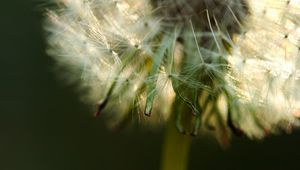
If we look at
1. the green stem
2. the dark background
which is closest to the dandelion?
the green stem

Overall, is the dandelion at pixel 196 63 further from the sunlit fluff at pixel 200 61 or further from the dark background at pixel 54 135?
the dark background at pixel 54 135

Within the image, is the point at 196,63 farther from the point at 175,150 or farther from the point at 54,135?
the point at 54,135

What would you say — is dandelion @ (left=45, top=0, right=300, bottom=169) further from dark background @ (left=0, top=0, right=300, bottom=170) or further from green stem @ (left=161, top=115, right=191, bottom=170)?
dark background @ (left=0, top=0, right=300, bottom=170)

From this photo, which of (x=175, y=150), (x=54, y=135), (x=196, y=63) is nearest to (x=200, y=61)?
(x=196, y=63)

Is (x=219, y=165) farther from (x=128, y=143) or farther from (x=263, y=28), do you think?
(x=263, y=28)

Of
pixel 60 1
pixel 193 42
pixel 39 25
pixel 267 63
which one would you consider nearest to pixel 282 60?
pixel 267 63

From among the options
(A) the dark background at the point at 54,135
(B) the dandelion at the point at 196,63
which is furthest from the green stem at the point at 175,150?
(A) the dark background at the point at 54,135
